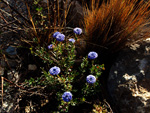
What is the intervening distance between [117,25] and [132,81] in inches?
25.4

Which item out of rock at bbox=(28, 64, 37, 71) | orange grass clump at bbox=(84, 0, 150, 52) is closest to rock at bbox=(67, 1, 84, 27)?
orange grass clump at bbox=(84, 0, 150, 52)

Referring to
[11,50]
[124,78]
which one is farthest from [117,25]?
[11,50]

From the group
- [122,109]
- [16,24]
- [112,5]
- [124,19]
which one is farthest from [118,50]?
[16,24]

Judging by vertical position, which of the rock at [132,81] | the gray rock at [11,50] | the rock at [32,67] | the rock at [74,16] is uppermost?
the rock at [74,16]

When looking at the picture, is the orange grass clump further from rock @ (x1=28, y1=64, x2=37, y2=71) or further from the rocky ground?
rock @ (x1=28, y1=64, x2=37, y2=71)

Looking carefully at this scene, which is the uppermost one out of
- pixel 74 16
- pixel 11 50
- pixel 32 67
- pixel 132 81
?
pixel 74 16

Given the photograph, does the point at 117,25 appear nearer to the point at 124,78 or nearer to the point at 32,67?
the point at 124,78

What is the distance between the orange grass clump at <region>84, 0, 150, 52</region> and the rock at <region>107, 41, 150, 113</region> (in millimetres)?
136

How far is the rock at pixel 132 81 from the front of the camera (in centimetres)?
165

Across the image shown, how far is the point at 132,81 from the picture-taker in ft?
5.59

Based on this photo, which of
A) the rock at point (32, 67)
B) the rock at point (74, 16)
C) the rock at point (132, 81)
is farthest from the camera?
the rock at point (74, 16)

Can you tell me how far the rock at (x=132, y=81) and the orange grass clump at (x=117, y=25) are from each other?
0.14 m

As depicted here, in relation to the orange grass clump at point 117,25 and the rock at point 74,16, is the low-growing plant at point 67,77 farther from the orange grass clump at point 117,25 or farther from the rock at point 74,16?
the rock at point 74,16

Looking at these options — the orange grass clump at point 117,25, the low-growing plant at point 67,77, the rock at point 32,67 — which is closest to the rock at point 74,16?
the orange grass clump at point 117,25
